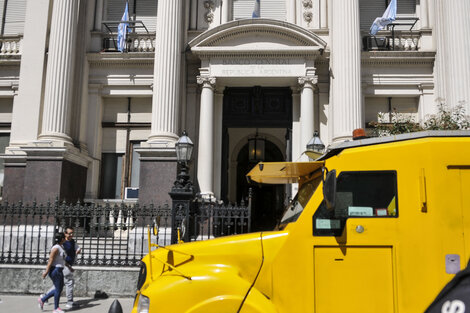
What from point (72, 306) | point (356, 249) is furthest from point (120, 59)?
point (356, 249)

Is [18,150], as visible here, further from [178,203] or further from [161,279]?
[161,279]

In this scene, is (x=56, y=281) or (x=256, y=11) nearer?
(x=56, y=281)

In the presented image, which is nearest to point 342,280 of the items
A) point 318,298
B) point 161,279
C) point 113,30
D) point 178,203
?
point 318,298

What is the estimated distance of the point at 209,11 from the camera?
655 inches

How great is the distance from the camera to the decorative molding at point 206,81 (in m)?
15.1

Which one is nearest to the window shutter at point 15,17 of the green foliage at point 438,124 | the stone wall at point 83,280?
the stone wall at point 83,280

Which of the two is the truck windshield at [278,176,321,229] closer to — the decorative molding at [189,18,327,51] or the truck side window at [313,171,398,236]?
the truck side window at [313,171,398,236]

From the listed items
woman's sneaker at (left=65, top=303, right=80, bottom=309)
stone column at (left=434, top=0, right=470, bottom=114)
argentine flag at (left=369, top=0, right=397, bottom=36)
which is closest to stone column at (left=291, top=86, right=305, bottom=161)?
argentine flag at (left=369, top=0, right=397, bottom=36)

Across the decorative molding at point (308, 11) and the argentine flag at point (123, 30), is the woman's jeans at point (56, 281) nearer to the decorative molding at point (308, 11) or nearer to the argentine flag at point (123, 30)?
the argentine flag at point (123, 30)

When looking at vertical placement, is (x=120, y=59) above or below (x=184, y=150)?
above

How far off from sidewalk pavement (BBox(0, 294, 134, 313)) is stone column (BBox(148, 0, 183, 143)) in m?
6.05

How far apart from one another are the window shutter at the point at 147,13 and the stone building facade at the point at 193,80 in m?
0.05

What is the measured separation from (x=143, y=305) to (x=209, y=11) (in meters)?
14.7

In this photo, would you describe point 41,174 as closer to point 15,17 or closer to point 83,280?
point 83,280
